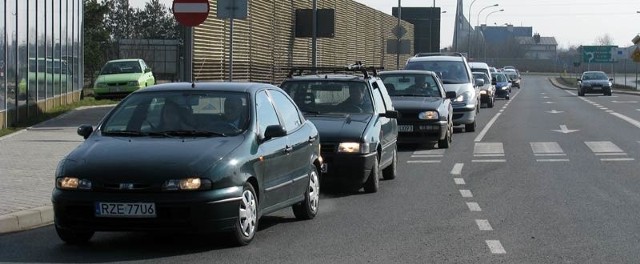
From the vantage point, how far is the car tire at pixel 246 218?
9.27 metres

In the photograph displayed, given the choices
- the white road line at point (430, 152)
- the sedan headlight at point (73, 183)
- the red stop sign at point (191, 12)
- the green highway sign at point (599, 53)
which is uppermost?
the green highway sign at point (599, 53)

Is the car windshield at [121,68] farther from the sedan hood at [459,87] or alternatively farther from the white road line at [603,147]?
Result: the white road line at [603,147]

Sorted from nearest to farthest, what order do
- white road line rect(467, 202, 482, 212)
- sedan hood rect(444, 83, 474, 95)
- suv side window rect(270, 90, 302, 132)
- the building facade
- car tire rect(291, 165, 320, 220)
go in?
1. suv side window rect(270, 90, 302, 132)
2. car tire rect(291, 165, 320, 220)
3. white road line rect(467, 202, 482, 212)
4. the building facade
5. sedan hood rect(444, 83, 474, 95)

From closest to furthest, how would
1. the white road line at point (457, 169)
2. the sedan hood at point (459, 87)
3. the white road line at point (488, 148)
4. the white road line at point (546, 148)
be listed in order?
the white road line at point (457, 169) → the white road line at point (546, 148) → the white road line at point (488, 148) → the sedan hood at point (459, 87)

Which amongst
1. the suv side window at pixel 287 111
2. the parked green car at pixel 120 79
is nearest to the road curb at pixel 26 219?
the suv side window at pixel 287 111

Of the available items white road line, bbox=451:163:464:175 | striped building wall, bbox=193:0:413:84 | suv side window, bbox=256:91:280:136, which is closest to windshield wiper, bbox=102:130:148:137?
suv side window, bbox=256:91:280:136

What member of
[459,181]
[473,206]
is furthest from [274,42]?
[473,206]

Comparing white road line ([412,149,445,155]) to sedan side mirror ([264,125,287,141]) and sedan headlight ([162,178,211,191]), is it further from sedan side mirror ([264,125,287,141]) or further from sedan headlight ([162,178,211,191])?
sedan headlight ([162,178,211,191])

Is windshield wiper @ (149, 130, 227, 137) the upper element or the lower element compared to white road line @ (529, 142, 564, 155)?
upper

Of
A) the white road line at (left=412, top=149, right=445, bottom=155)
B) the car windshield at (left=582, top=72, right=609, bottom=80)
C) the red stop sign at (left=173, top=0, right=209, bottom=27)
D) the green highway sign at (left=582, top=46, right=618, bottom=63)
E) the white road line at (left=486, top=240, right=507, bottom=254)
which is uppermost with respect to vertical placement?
the green highway sign at (left=582, top=46, right=618, bottom=63)

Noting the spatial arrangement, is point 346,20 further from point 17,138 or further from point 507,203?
point 507,203

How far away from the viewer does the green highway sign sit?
376 ft

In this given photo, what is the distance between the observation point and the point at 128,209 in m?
8.84

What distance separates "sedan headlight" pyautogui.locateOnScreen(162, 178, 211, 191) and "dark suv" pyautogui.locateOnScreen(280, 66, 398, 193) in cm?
448
